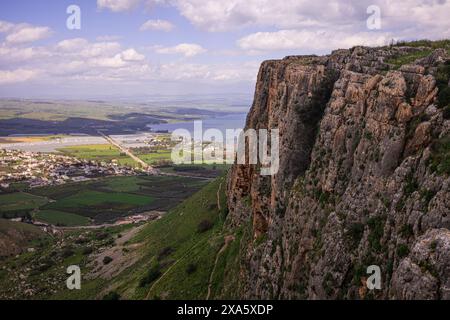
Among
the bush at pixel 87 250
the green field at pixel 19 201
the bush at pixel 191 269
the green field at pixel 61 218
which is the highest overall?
the bush at pixel 191 269

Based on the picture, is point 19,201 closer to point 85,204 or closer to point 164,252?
point 85,204

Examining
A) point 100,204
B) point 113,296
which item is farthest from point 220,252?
point 100,204

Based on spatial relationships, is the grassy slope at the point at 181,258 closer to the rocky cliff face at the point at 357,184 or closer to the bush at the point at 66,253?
the rocky cliff face at the point at 357,184

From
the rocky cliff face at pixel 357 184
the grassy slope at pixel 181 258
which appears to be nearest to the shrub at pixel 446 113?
the rocky cliff face at pixel 357 184

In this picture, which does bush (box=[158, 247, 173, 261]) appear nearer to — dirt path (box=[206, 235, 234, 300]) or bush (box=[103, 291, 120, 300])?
bush (box=[103, 291, 120, 300])
